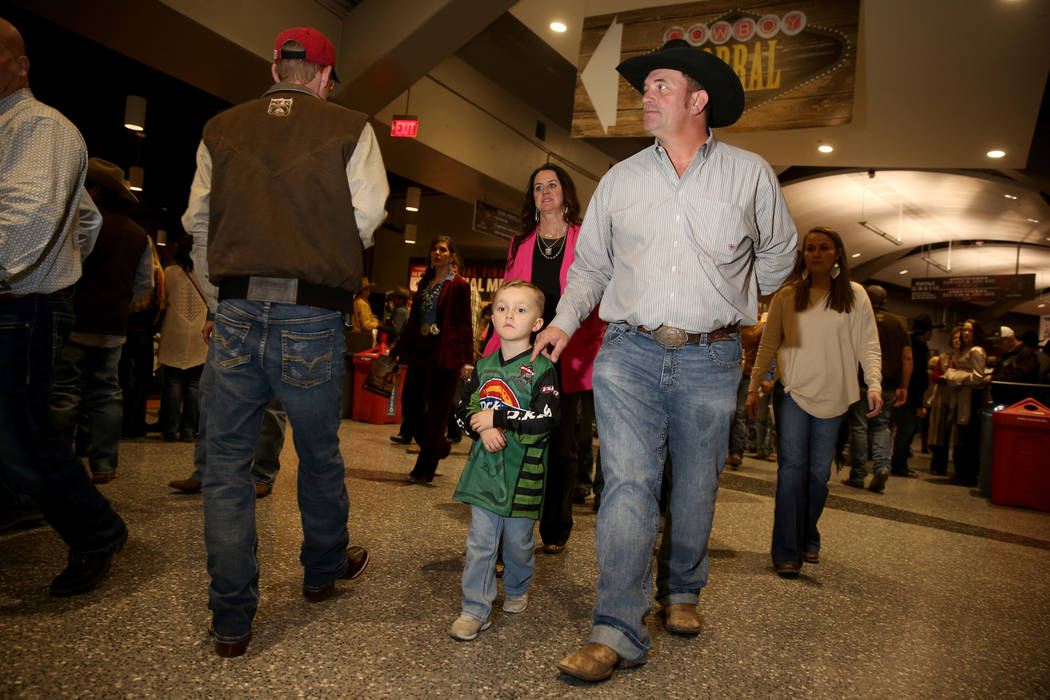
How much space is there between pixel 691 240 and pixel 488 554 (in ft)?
3.90

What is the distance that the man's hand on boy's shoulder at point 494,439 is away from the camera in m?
2.20

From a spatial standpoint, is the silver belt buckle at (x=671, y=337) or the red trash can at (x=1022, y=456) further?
the red trash can at (x=1022, y=456)

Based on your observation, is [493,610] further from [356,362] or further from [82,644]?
[356,362]

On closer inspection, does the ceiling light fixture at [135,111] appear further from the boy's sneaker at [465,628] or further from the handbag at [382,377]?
the boy's sneaker at [465,628]

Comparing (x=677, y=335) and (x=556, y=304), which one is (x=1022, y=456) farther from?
(x=677, y=335)

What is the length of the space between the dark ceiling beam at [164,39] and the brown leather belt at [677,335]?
18.1 feet

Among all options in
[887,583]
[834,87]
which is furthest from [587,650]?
[834,87]

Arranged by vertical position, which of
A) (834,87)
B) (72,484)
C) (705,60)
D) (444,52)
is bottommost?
(72,484)

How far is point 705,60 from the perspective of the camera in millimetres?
2170

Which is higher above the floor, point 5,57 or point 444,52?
point 444,52

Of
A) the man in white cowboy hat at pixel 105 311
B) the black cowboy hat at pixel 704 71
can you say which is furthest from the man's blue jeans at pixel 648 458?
the man in white cowboy hat at pixel 105 311

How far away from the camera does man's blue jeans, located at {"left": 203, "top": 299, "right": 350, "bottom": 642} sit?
190cm

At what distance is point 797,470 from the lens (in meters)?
3.22

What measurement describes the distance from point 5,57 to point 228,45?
4512 mm
